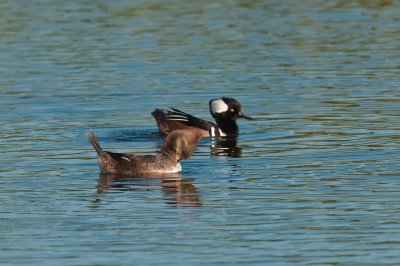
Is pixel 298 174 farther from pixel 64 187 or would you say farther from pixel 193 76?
pixel 193 76

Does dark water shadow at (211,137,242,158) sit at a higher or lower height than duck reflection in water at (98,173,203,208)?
lower

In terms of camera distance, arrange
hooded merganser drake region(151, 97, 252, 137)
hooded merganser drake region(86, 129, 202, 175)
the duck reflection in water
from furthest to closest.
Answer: hooded merganser drake region(151, 97, 252, 137)
hooded merganser drake region(86, 129, 202, 175)
the duck reflection in water

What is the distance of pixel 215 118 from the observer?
22.7 meters

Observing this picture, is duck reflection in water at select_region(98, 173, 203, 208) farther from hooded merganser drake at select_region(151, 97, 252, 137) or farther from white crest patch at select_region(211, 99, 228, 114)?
white crest patch at select_region(211, 99, 228, 114)

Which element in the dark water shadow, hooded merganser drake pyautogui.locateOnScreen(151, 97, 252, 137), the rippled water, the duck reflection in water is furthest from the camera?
hooded merganser drake pyautogui.locateOnScreen(151, 97, 252, 137)

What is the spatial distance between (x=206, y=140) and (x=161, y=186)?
5908 millimetres

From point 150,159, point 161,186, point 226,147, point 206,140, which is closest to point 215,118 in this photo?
point 206,140

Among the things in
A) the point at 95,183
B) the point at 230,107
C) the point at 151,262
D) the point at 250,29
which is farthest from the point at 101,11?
the point at 151,262

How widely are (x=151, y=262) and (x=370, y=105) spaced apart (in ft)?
38.9

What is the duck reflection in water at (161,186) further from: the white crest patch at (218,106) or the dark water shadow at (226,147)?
the white crest patch at (218,106)

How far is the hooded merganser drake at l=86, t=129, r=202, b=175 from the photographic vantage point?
1691cm

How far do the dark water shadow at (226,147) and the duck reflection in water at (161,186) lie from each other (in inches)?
101

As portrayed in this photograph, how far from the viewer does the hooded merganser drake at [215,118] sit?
21453mm

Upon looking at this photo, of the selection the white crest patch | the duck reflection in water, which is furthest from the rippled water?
the white crest patch
